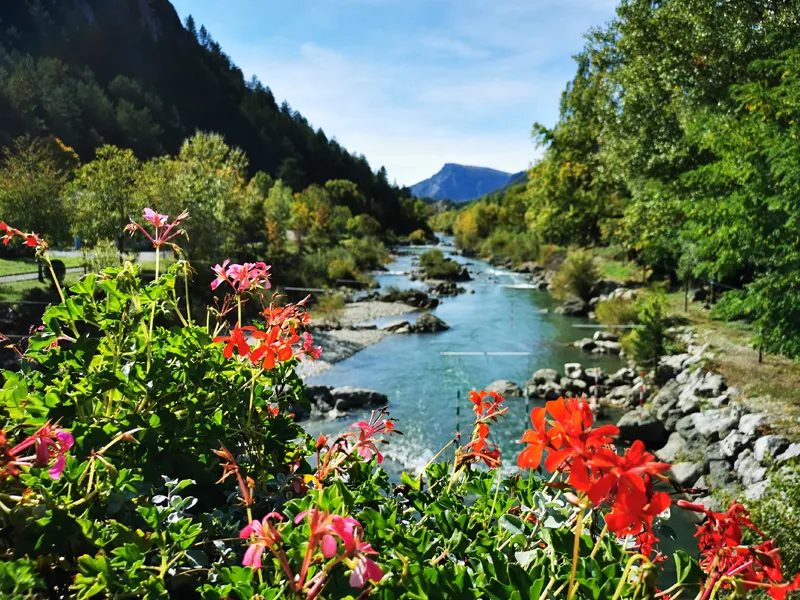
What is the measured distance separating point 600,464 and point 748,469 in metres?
7.42

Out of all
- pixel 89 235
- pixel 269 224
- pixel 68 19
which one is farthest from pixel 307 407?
pixel 68 19

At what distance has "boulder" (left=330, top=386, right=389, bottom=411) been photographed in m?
11.0

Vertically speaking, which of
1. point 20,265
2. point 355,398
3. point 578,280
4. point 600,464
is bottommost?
point 355,398

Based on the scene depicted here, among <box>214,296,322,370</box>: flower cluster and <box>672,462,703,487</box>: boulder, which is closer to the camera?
<box>214,296,322,370</box>: flower cluster

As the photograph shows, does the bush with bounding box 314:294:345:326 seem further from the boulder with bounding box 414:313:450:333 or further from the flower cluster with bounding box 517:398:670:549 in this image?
the flower cluster with bounding box 517:398:670:549

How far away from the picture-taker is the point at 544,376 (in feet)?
40.2

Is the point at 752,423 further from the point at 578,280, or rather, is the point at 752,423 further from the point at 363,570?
the point at 578,280

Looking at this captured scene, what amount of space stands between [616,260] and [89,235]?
24127 mm

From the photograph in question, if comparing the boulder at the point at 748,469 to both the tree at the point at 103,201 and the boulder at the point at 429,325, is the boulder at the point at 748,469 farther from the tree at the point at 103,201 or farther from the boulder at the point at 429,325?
the tree at the point at 103,201

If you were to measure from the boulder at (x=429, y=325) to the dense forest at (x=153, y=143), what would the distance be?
721 cm

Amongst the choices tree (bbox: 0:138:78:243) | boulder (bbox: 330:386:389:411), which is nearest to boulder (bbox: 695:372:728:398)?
boulder (bbox: 330:386:389:411)

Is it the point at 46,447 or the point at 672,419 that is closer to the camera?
the point at 46,447

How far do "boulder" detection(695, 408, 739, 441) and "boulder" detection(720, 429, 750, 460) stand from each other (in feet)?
1.14

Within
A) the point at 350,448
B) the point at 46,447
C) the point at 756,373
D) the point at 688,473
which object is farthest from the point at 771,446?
the point at 46,447
